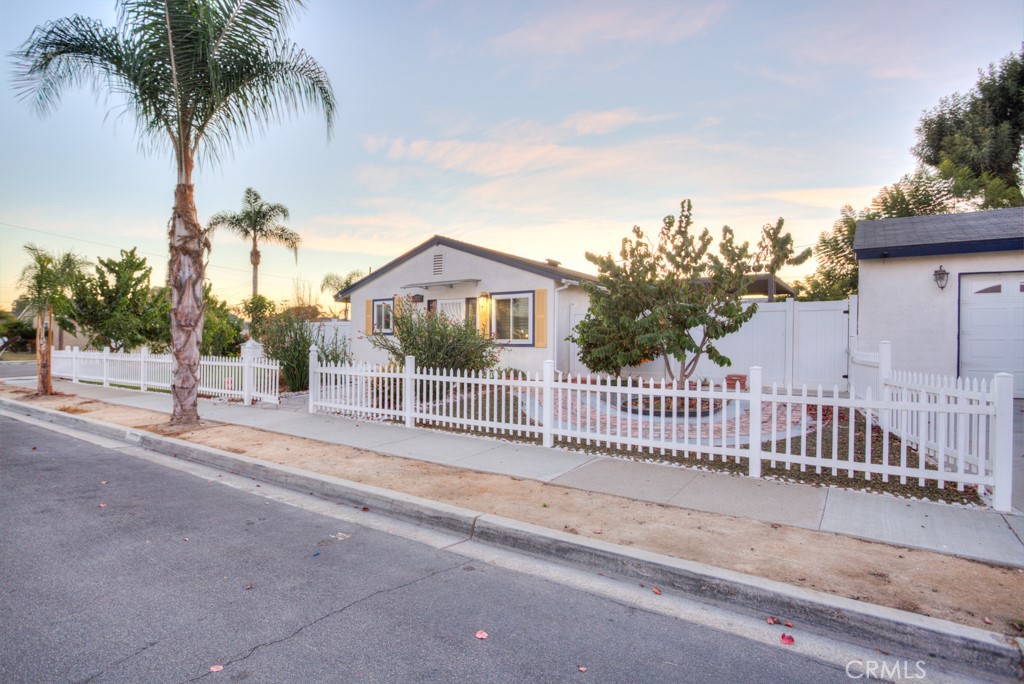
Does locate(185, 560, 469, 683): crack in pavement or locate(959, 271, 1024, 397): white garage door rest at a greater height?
locate(959, 271, 1024, 397): white garage door

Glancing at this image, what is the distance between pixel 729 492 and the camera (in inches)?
217

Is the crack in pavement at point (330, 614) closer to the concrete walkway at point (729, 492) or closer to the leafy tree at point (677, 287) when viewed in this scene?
the concrete walkway at point (729, 492)

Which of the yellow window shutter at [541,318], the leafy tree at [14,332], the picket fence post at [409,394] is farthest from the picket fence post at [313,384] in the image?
the leafy tree at [14,332]

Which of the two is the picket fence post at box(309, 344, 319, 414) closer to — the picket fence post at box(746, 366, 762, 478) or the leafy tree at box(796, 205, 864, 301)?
the picket fence post at box(746, 366, 762, 478)

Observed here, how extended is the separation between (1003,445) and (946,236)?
782cm

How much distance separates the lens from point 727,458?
22.8 feet

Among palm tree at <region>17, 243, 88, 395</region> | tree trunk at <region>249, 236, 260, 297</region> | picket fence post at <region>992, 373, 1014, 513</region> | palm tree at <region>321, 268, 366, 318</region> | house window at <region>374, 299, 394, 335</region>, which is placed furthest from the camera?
palm tree at <region>321, 268, 366, 318</region>

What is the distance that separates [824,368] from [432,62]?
11940mm

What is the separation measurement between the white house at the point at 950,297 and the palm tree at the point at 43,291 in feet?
63.1

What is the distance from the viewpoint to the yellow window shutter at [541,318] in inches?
591

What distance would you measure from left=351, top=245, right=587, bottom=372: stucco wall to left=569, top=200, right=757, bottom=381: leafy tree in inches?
199

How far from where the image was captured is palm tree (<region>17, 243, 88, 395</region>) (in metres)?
13.6

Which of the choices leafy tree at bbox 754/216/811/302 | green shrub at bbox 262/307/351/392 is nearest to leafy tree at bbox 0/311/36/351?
green shrub at bbox 262/307/351/392

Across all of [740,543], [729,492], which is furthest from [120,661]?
[729,492]
